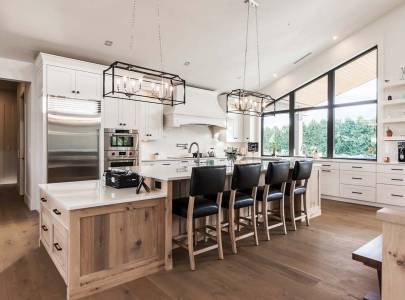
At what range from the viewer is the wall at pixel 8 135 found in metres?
7.76

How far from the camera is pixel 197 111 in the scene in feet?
21.5

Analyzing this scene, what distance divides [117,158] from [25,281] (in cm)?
286

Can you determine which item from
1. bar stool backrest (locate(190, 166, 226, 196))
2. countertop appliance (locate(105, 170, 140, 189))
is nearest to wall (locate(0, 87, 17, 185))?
countertop appliance (locate(105, 170, 140, 189))

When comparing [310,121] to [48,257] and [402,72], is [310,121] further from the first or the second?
[48,257]

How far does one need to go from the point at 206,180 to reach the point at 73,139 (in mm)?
2942

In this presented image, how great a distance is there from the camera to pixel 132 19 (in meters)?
4.05

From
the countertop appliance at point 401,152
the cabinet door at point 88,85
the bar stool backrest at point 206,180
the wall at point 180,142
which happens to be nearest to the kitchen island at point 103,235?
the bar stool backrest at point 206,180

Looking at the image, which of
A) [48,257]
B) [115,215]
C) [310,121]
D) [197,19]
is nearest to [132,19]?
[197,19]

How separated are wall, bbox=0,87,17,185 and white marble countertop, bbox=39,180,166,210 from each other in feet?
21.1

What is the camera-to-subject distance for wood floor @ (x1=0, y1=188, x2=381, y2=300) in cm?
223

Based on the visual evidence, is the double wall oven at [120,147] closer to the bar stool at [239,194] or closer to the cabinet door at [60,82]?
the cabinet door at [60,82]

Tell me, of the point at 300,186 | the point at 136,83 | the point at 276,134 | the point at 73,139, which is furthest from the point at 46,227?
the point at 276,134

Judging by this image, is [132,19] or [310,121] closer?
[132,19]

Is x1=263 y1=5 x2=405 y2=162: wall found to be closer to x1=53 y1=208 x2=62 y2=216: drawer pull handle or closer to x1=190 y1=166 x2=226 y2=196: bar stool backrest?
x1=190 y1=166 x2=226 y2=196: bar stool backrest
